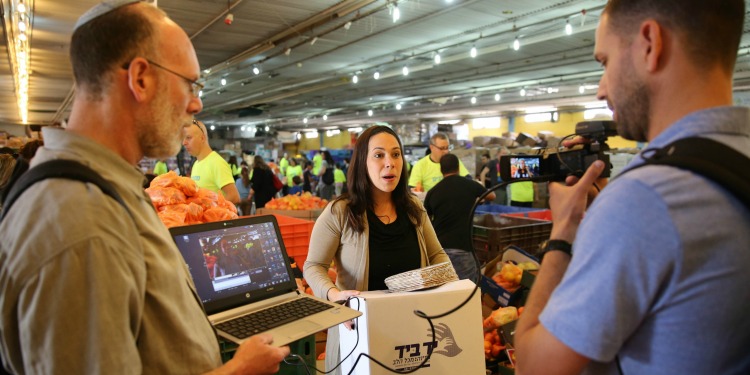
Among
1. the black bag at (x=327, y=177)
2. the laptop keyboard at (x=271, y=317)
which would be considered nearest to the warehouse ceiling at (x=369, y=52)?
the black bag at (x=327, y=177)

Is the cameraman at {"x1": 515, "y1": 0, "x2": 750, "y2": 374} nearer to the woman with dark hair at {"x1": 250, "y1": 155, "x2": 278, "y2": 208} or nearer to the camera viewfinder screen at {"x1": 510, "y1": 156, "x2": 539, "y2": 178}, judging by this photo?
the camera viewfinder screen at {"x1": 510, "y1": 156, "x2": 539, "y2": 178}

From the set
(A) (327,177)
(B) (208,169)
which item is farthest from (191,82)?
(A) (327,177)

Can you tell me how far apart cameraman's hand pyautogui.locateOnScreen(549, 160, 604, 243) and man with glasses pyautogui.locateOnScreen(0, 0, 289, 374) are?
0.76 meters

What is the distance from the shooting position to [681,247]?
83cm

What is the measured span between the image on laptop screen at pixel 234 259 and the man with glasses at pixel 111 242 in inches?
22.9

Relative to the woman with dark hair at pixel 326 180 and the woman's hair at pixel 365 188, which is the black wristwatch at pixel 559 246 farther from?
the woman with dark hair at pixel 326 180

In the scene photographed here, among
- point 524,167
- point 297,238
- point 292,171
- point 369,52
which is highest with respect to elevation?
point 369,52

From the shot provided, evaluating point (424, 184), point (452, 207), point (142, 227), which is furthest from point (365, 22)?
Result: point (142, 227)

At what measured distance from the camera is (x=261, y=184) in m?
9.73

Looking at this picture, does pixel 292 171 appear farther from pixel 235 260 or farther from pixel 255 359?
pixel 255 359

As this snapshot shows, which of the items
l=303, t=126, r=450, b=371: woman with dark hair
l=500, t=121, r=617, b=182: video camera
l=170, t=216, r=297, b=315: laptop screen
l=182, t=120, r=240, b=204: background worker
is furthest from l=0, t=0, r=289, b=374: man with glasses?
l=182, t=120, r=240, b=204: background worker

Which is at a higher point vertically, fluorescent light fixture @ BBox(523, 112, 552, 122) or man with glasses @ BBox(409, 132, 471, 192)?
fluorescent light fixture @ BBox(523, 112, 552, 122)

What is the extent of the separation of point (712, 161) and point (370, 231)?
176 centimetres

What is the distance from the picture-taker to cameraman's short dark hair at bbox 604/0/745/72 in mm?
923
